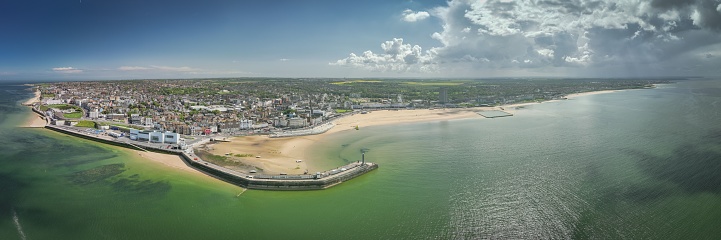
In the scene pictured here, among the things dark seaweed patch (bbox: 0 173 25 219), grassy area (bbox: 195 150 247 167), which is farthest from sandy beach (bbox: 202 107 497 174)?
dark seaweed patch (bbox: 0 173 25 219)

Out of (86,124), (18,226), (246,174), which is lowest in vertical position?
(18,226)

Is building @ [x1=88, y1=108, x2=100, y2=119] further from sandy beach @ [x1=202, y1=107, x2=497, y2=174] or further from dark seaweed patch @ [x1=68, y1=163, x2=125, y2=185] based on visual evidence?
dark seaweed patch @ [x1=68, y1=163, x2=125, y2=185]

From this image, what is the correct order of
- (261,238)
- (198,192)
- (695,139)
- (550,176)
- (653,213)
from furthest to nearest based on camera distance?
(695,139) < (550,176) < (198,192) < (653,213) < (261,238)

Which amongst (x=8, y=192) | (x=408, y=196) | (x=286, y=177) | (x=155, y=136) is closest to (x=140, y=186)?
(x=8, y=192)

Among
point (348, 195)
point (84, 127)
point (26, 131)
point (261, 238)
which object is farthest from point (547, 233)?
point (26, 131)

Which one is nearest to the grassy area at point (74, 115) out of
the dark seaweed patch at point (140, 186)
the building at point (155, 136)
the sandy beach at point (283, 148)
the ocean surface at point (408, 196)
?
the ocean surface at point (408, 196)

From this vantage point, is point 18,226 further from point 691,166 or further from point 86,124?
point 691,166

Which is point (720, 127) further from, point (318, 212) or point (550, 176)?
point (318, 212)
